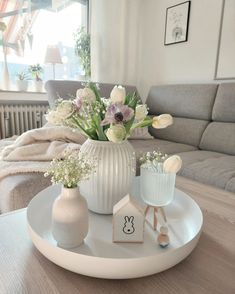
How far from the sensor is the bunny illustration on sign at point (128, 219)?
0.54 m

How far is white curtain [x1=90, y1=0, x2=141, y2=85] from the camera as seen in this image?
2682mm

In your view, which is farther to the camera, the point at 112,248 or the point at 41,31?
the point at 41,31

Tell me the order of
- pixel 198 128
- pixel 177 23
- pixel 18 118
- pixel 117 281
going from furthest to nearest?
pixel 18 118 → pixel 177 23 → pixel 198 128 → pixel 117 281

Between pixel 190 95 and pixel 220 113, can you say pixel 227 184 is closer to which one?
pixel 220 113

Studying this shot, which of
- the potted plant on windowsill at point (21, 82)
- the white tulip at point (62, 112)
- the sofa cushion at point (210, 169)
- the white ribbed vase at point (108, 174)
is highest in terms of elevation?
the potted plant on windowsill at point (21, 82)

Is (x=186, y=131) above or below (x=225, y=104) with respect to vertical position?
below

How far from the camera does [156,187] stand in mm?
661

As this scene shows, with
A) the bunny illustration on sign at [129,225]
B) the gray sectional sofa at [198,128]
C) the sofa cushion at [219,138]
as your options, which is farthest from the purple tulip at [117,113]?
the sofa cushion at [219,138]

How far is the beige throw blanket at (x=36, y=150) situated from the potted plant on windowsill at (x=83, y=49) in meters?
1.66

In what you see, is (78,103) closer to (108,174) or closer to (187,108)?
(108,174)

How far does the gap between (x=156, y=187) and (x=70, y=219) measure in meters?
0.27

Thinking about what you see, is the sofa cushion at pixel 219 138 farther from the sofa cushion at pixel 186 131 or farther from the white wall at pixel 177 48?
the white wall at pixel 177 48

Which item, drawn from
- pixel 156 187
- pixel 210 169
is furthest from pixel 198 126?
pixel 156 187

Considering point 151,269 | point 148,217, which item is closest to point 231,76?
point 148,217
